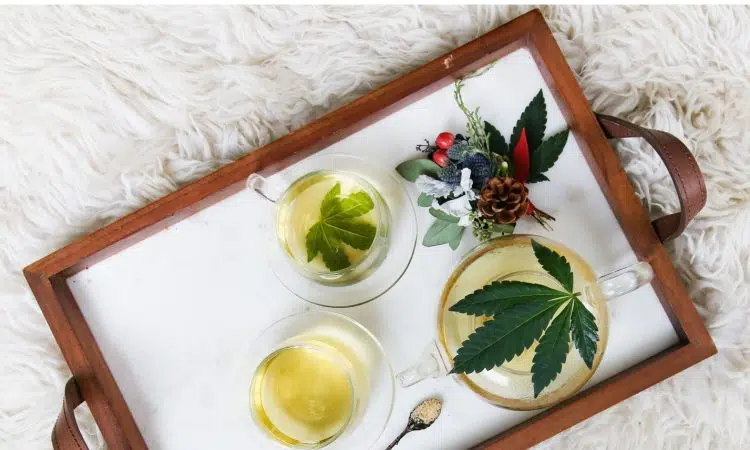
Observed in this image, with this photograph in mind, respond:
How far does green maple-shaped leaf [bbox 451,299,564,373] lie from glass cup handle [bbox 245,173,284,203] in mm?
253

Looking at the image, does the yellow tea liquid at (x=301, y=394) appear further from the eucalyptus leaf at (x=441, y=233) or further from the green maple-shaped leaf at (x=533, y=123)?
the green maple-shaped leaf at (x=533, y=123)

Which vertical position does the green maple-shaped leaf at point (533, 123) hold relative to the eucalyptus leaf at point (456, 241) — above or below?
above

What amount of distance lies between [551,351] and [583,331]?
3cm

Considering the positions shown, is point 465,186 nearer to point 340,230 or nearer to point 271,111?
point 340,230

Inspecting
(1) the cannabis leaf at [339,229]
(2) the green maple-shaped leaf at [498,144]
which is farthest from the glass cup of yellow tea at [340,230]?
(2) the green maple-shaped leaf at [498,144]

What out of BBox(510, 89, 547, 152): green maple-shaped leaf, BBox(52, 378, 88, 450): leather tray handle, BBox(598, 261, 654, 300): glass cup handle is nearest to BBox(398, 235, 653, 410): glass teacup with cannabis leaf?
BBox(598, 261, 654, 300): glass cup handle

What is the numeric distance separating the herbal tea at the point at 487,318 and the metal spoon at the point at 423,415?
0.06m

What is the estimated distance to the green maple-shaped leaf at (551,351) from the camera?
61 centimetres

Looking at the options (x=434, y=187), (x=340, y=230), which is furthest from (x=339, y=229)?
(x=434, y=187)

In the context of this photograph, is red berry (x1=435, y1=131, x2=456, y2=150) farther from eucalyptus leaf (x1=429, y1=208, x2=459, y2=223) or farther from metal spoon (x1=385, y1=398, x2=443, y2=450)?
metal spoon (x1=385, y1=398, x2=443, y2=450)

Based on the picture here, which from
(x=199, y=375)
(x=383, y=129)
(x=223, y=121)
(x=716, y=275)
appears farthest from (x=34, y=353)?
(x=716, y=275)

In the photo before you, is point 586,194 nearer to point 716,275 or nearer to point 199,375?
point 716,275

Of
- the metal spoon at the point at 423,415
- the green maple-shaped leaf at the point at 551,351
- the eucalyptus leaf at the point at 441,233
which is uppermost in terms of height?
the eucalyptus leaf at the point at 441,233

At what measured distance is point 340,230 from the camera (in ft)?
2.28
